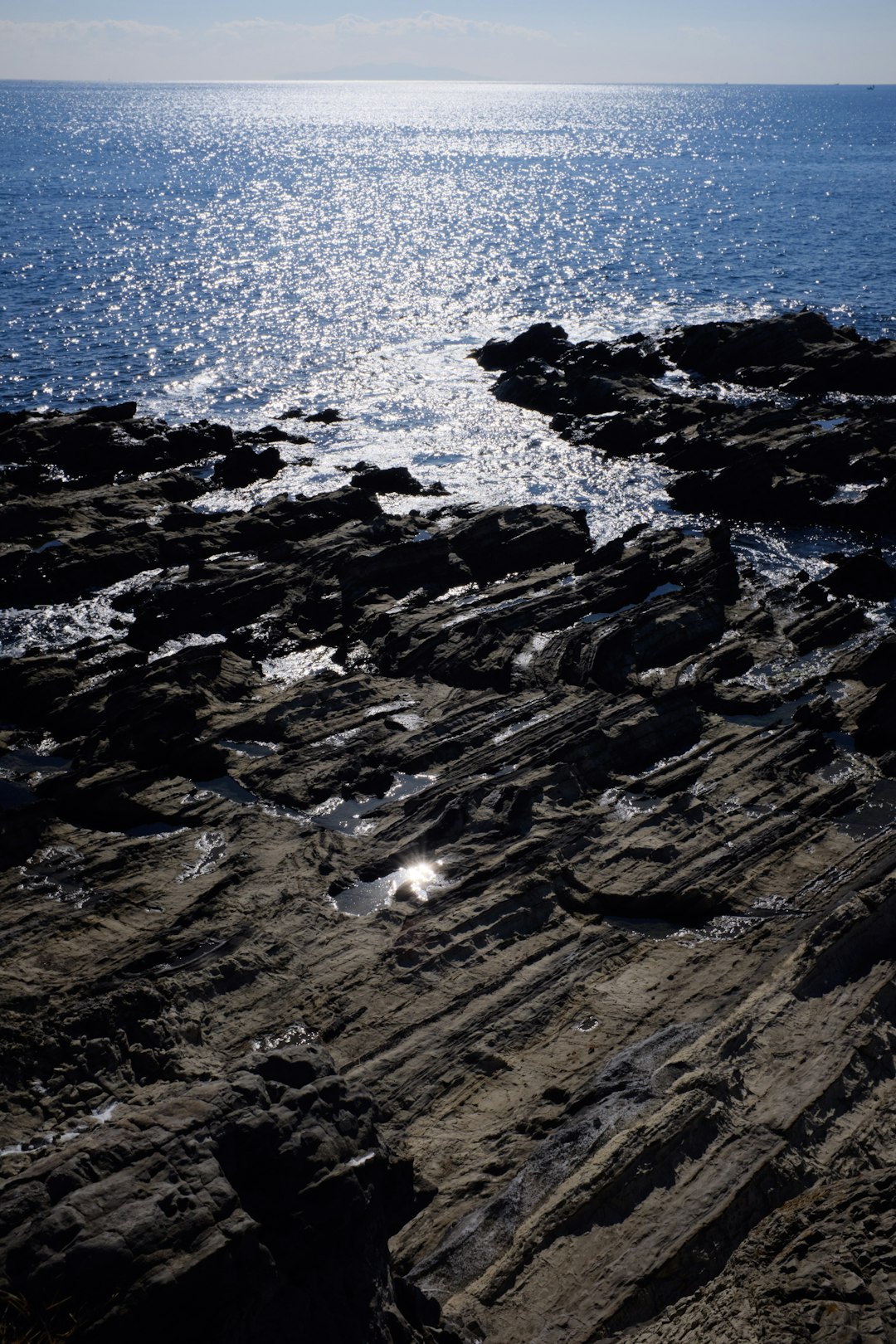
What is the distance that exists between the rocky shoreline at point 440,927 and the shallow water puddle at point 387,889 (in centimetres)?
9

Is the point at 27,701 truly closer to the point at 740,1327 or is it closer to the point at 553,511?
the point at 553,511

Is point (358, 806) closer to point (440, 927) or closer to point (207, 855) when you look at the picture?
point (207, 855)

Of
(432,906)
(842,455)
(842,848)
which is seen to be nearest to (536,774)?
(432,906)

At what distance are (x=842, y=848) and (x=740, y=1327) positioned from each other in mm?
11890

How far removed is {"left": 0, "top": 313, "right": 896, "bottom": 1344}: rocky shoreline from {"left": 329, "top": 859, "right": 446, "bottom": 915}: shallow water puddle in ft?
0.30

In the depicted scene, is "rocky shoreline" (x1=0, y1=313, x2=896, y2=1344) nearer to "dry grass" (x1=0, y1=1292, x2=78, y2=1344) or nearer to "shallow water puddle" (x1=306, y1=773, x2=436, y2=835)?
"dry grass" (x1=0, y1=1292, x2=78, y2=1344)

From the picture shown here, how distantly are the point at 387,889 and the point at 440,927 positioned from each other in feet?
6.78

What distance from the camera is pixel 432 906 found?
1908 centimetres

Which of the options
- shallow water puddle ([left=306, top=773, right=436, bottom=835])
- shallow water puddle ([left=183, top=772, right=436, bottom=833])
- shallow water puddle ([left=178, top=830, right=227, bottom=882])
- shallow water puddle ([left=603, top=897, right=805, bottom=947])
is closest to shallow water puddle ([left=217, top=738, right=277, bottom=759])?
shallow water puddle ([left=183, top=772, right=436, bottom=833])

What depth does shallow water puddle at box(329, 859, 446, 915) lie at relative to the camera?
1967 cm

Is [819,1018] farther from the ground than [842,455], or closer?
closer

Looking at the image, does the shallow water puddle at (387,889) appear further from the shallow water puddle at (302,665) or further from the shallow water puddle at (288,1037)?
the shallow water puddle at (302,665)

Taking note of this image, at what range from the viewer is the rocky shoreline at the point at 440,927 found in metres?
11.0

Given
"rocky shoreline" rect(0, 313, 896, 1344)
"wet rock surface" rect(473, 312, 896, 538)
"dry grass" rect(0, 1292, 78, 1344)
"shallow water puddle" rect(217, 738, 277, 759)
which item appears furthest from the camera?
"wet rock surface" rect(473, 312, 896, 538)
